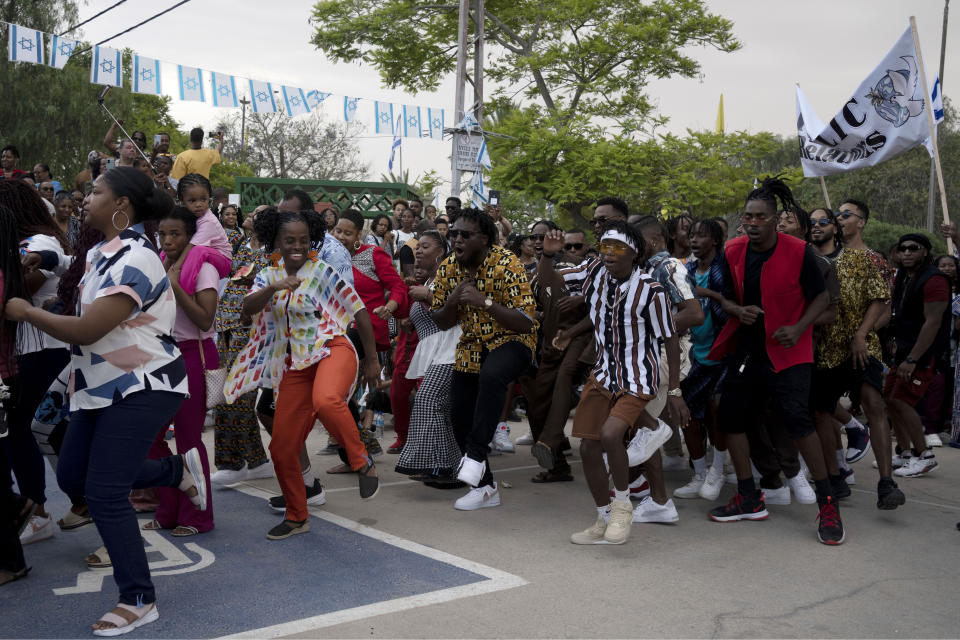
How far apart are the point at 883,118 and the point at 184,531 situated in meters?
7.25

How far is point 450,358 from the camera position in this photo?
6.82 m

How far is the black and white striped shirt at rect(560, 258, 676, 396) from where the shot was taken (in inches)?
201

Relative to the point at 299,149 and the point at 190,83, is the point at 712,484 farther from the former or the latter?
the point at 299,149

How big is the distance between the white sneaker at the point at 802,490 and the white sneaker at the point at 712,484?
50 cm

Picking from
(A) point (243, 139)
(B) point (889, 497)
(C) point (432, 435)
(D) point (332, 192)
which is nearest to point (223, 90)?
(D) point (332, 192)

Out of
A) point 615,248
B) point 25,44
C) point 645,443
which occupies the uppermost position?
point 25,44

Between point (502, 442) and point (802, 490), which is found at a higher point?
point (802, 490)

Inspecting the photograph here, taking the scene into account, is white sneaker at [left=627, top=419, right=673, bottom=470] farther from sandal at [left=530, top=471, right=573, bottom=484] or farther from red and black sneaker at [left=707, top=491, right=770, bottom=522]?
sandal at [left=530, top=471, right=573, bottom=484]

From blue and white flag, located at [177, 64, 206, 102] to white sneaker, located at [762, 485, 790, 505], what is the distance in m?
12.5

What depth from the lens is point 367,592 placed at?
167 inches

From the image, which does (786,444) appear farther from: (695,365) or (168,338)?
(168,338)

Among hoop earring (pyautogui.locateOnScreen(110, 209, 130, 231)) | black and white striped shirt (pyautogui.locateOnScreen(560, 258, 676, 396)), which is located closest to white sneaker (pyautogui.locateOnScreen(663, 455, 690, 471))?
black and white striped shirt (pyautogui.locateOnScreen(560, 258, 676, 396))

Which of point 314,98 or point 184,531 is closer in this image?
point 184,531

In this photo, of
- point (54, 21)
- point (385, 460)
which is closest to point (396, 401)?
point (385, 460)
